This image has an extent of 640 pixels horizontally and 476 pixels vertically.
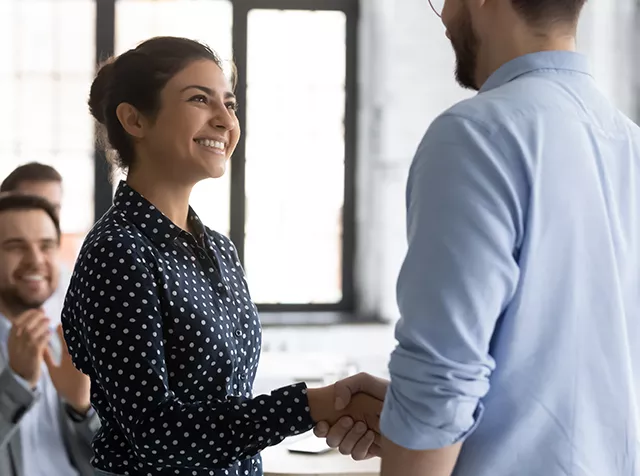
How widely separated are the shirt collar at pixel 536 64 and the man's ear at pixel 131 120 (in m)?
0.73

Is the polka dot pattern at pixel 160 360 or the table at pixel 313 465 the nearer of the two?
the polka dot pattern at pixel 160 360

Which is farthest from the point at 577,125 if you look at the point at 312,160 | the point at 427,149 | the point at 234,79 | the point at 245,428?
the point at 312,160

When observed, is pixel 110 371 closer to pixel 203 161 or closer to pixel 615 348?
pixel 203 161

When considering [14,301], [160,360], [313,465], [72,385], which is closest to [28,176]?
[14,301]

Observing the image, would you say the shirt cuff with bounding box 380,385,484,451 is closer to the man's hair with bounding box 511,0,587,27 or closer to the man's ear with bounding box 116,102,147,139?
the man's hair with bounding box 511,0,587,27

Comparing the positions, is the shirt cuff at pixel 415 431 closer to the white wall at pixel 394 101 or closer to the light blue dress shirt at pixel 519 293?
the light blue dress shirt at pixel 519 293

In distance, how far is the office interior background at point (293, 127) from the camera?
4.26m

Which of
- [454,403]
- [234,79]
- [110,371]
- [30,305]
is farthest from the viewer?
[30,305]

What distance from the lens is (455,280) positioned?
3.07 ft

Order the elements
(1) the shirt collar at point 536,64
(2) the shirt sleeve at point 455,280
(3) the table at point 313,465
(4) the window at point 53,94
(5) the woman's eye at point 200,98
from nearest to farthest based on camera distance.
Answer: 1. (2) the shirt sleeve at point 455,280
2. (1) the shirt collar at point 536,64
3. (5) the woman's eye at point 200,98
4. (3) the table at point 313,465
5. (4) the window at point 53,94

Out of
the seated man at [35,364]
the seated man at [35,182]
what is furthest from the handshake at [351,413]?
the seated man at [35,182]

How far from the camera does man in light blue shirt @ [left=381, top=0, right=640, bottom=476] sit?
942 millimetres

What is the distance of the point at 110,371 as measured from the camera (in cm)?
133

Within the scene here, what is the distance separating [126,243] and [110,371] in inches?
8.1
